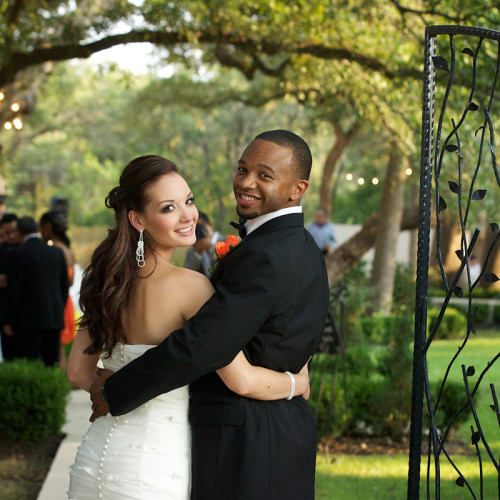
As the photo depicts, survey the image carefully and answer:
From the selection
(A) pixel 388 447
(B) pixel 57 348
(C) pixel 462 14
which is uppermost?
(C) pixel 462 14

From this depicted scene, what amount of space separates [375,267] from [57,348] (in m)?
12.6

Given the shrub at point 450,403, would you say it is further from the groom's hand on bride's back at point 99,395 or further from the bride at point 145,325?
the groom's hand on bride's back at point 99,395

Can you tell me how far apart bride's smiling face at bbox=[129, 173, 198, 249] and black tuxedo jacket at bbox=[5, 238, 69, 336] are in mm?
6298

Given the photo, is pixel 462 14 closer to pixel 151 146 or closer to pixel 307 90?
pixel 307 90

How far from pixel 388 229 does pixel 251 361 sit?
57.3 feet

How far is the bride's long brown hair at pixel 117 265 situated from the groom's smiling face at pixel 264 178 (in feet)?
0.94

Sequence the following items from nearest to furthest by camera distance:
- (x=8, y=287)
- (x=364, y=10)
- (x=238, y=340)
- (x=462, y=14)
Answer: (x=238, y=340)
(x=462, y=14)
(x=8, y=287)
(x=364, y=10)

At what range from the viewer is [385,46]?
12.0m

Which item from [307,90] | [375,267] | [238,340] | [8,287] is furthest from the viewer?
[375,267]

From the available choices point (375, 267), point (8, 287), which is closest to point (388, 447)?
point (8, 287)

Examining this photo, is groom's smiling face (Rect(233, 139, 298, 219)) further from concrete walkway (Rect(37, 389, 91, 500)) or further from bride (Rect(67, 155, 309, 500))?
concrete walkway (Rect(37, 389, 91, 500))

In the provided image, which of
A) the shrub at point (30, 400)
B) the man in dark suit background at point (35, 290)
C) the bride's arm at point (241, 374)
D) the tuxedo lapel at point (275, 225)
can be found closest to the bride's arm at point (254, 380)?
the bride's arm at point (241, 374)

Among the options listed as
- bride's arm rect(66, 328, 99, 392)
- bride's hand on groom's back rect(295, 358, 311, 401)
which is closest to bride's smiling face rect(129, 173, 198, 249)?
bride's arm rect(66, 328, 99, 392)

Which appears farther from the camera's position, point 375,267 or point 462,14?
point 375,267
